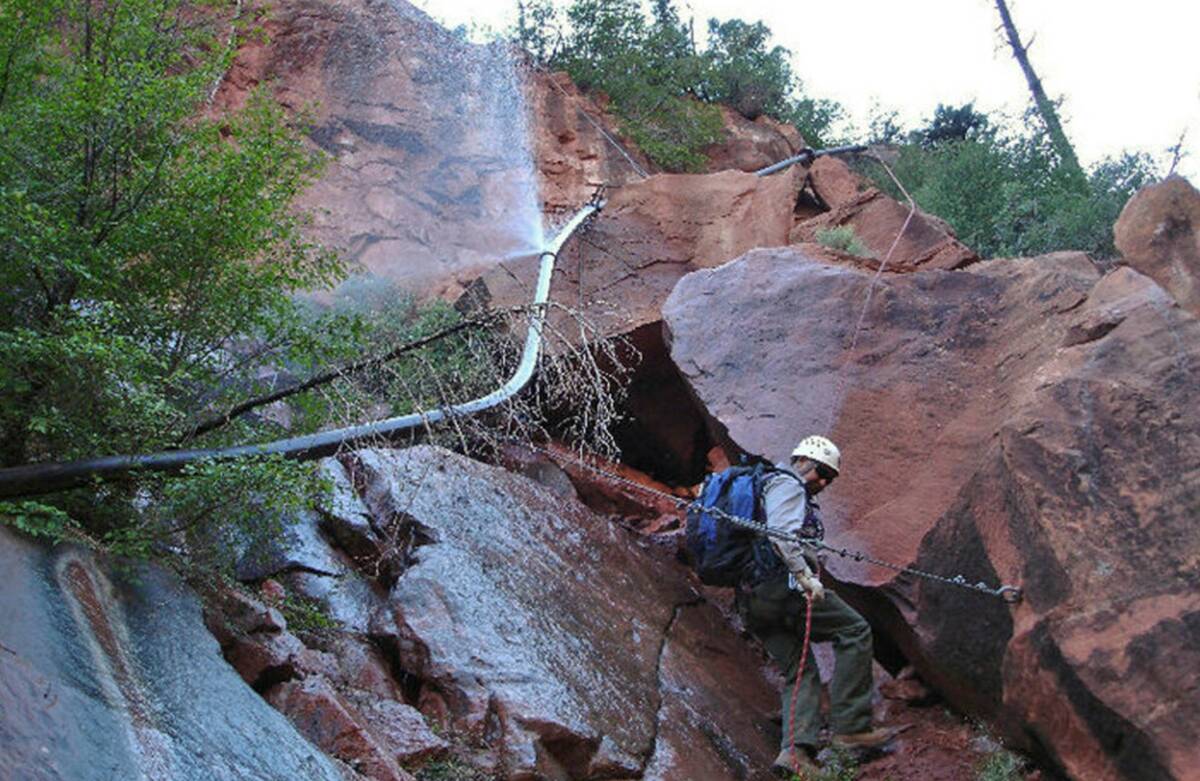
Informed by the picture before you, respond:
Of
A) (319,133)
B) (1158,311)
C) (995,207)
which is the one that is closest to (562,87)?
(319,133)

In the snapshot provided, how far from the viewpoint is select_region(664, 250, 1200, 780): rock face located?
6133 millimetres

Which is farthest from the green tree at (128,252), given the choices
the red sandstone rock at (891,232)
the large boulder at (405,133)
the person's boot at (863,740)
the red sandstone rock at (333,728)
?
the large boulder at (405,133)

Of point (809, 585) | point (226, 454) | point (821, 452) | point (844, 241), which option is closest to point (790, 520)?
point (809, 585)

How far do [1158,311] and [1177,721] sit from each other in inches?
107

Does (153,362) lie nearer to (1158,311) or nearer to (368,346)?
(368,346)

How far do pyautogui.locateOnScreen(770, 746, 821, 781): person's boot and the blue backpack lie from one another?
106 centimetres

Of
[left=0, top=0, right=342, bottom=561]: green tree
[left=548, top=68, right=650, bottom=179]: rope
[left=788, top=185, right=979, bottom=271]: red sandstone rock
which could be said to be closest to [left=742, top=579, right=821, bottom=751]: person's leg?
[left=0, top=0, right=342, bottom=561]: green tree

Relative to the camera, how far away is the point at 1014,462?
6969 mm

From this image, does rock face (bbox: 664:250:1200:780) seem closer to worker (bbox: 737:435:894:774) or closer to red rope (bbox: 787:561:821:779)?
worker (bbox: 737:435:894:774)

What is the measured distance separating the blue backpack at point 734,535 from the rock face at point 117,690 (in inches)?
115

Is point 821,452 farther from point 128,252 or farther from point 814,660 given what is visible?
point 128,252

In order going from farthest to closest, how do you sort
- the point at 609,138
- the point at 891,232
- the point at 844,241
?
the point at 609,138, the point at 891,232, the point at 844,241

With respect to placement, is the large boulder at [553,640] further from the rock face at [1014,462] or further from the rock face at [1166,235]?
the rock face at [1166,235]

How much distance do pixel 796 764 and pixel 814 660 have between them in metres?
0.66
